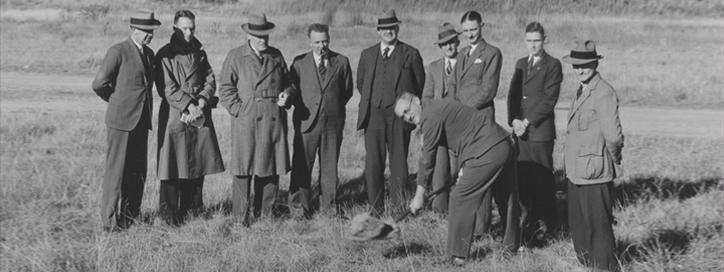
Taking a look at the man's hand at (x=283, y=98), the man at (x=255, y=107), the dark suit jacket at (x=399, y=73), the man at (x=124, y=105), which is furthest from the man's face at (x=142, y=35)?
the dark suit jacket at (x=399, y=73)

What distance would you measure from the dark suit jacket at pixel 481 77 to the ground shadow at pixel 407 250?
4.20 feet

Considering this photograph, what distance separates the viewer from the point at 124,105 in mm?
7852

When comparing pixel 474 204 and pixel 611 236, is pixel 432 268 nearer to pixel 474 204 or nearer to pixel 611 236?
pixel 474 204

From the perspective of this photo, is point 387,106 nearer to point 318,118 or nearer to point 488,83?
point 318,118

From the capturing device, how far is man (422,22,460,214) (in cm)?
860

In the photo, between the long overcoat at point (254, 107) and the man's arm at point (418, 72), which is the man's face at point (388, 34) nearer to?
the man's arm at point (418, 72)

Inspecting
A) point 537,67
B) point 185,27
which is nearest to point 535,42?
point 537,67

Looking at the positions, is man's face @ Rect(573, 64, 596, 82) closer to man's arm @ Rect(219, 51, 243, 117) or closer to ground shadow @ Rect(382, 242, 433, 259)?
ground shadow @ Rect(382, 242, 433, 259)

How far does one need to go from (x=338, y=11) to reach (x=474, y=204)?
24.0 metres

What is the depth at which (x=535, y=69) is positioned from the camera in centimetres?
804

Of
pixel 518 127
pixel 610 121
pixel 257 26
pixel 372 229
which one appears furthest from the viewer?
pixel 257 26

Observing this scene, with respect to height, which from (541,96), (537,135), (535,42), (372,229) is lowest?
(372,229)

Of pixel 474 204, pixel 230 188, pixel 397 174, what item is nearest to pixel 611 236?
pixel 474 204

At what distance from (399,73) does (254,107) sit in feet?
4.66
